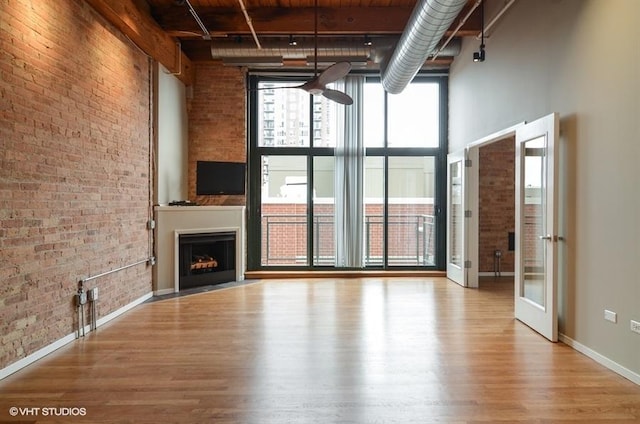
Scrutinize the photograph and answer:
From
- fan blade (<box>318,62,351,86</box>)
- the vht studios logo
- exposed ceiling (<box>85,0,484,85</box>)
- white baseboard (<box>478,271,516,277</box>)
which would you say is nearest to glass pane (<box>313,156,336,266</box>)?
exposed ceiling (<box>85,0,484,85</box>)

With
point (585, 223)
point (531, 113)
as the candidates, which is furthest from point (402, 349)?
point (531, 113)

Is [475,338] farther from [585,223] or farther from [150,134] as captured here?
[150,134]

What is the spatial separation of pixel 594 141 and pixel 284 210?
4.88 metres

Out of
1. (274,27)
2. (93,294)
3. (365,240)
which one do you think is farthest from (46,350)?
(365,240)

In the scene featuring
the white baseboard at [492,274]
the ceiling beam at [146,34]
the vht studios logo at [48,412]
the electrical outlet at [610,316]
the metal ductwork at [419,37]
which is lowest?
the vht studios logo at [48,412]

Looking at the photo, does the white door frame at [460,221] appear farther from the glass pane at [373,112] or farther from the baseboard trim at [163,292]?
the baseboard trim at [163,292]

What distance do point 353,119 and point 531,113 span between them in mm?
3291

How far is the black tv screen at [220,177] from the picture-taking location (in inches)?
251

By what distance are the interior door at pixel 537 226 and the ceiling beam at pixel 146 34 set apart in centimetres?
453

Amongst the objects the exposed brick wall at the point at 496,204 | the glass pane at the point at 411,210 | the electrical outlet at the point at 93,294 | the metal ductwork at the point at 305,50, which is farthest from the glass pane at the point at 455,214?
the electrical outlet at the point at 93,294

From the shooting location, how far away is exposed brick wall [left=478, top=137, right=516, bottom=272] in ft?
22.8

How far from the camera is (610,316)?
306 cm

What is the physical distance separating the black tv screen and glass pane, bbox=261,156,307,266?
0.56m

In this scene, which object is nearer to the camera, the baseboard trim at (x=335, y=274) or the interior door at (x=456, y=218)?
the interior door at (x=456, y=218)
